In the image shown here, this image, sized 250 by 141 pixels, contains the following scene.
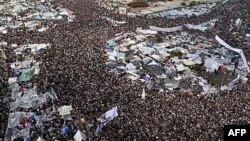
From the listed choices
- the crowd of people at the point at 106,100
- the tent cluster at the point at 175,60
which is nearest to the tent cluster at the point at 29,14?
the crowd of people at the point at 106,100

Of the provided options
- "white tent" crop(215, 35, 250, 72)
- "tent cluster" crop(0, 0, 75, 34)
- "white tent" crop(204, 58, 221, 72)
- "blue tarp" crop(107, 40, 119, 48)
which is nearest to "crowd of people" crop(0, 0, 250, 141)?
"blue tarp" crop(107, 40, 119, 48)

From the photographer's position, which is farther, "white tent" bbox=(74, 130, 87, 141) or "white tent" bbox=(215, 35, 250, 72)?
"white tent" bbox=(215, 35, 250, 72)

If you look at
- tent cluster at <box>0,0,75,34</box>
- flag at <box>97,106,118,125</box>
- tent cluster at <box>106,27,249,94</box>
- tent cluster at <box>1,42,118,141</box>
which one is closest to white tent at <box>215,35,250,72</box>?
tent cluster at <box>106,27,249,94</box>

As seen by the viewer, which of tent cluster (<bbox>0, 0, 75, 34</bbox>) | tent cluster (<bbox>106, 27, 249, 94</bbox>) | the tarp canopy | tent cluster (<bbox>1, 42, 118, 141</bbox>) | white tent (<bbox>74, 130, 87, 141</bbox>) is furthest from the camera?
tent cluster (<bbox>0, 0, 75, 34</bbox>)

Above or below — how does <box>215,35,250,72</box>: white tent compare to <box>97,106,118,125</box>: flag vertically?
above

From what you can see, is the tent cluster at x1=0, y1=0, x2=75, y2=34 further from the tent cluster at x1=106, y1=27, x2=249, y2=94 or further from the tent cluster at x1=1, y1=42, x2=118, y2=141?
the tent cluster at x1=1, y1=42, x2=118, y2=141

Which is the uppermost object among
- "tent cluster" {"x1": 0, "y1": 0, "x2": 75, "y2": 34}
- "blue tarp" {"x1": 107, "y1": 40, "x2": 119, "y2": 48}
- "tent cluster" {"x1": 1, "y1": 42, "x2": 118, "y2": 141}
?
"tent cluster" {"x1": 0, "y1": 0, "x2": 75, "y2": 34}

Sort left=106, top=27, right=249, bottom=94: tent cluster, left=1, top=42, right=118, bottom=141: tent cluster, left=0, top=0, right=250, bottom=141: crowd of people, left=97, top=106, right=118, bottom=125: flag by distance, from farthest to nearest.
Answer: left=106, top=27, right=249, bottom=94: tent cluster → left=97, top=106, right=118, bottom=125: flag → left=1, top=42, right=118, bottom=141: tent cluster → left=0, top=0, right=250, bottom=141: crowd of people
